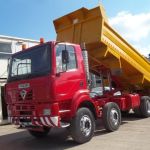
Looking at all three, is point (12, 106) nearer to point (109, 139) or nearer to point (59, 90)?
point (59, 90)

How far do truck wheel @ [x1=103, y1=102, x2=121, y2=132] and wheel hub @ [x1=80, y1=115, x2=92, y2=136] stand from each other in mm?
1017

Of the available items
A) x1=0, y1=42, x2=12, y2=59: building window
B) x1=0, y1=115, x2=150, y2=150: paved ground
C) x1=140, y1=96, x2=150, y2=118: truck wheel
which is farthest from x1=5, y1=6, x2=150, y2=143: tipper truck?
x1=0, y1=42, x2=12, y2=59: building window

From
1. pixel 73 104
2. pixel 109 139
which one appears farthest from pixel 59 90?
pixel 109 139

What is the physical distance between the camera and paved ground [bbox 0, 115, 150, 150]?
765 cm

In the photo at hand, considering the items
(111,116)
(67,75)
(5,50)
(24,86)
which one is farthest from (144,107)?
(5,50)

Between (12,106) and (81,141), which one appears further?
(12,106)

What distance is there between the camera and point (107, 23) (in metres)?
9.86

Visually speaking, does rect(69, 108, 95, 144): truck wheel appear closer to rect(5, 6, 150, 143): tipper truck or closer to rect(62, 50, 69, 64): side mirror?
rect(5, 6, 150, 143): tipper truck

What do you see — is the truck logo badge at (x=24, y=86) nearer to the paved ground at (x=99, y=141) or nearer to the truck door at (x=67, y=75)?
the truck door at (x=67, y=75)

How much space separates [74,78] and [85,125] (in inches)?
50.4

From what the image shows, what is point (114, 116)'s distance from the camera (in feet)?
32.2

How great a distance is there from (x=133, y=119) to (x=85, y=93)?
13.5ft

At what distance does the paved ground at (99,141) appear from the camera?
7.65m

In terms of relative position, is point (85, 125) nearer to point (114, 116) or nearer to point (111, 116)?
point (111, 116)
